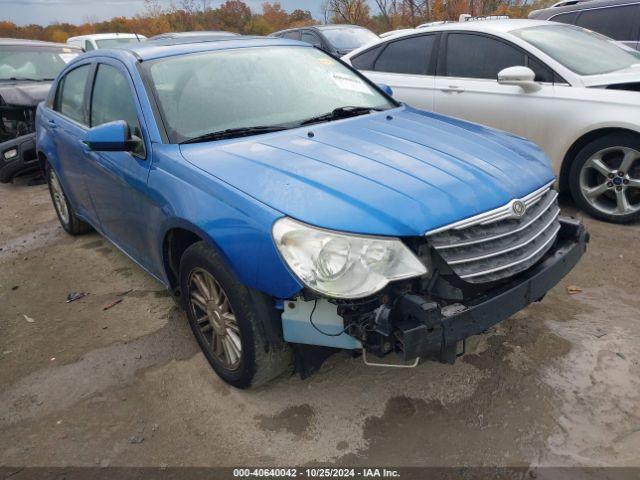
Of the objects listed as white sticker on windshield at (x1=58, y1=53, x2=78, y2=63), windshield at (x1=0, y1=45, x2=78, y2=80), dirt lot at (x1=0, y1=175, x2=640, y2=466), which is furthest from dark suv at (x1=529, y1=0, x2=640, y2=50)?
windshield at (x1=0, y1=45, x2=78, y2=80)

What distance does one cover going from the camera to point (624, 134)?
13.5ft

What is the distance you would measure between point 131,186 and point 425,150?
164cm

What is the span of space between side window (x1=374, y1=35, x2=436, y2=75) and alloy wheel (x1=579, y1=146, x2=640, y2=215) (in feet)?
6.50

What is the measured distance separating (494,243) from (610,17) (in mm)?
6396

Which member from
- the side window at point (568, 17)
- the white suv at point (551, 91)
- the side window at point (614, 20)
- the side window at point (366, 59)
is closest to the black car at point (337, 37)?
the side window at point (568, 17)

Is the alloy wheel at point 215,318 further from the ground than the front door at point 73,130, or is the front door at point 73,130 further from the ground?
the front door at point 73,130

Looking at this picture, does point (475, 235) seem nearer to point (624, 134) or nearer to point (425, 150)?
point (425, 150)

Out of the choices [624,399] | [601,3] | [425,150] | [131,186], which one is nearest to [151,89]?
[131,186]

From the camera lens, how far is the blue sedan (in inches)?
79.0

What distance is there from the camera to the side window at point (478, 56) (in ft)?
15.8

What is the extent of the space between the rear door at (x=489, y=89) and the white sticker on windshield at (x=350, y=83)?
1761 millimetres

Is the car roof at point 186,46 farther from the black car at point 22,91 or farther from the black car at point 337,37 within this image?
the black car at point 337,37

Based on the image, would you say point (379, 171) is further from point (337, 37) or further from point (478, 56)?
point (337, 37)

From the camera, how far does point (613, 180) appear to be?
421 cm
